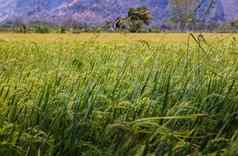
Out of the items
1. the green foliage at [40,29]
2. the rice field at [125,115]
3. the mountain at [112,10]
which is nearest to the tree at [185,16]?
the mountain at [112,10]

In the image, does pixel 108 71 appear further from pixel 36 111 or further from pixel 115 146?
pixel 115 146

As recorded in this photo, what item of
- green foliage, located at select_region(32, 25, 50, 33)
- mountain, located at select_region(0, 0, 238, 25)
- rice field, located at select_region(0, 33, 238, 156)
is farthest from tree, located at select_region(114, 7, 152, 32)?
green foliage, located at select_region(32, 25, 50, 33)

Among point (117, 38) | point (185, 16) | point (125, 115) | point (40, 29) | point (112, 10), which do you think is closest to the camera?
point (125, 115)

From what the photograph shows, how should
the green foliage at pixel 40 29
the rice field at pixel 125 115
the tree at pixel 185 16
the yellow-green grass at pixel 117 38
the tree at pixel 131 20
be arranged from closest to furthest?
the rice field at pixel 125 115
the tree at pixel 185 16
the tree at pixel 131 20
the yellow-green grass at pixel 117 38
the green foliage at pixel 40 29

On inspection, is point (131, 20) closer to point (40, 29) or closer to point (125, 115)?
point (125, 115)

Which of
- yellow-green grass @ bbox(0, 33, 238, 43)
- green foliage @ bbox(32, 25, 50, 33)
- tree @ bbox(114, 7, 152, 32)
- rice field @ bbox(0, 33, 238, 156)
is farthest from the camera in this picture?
green foliage @ bbox(32, 25, 50, 33)

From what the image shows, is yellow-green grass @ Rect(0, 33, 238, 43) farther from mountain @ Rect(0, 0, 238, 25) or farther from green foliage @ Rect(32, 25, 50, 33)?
green foliage @ Rect(32, 25, 50, 33)

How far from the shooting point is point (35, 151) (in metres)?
3.07

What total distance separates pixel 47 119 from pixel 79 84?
61cm

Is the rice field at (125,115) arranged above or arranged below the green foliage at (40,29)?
above

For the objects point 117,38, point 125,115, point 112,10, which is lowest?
point 117,38

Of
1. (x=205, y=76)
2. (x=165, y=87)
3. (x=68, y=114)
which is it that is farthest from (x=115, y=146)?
(x=205, y=76)

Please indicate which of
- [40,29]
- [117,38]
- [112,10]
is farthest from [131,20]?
[40,29]

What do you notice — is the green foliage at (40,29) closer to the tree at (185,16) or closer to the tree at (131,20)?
the tree at (131,20)
